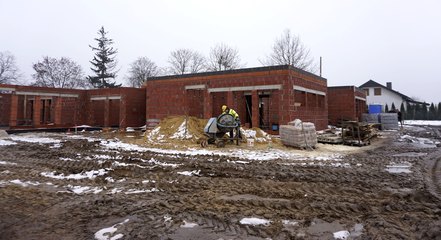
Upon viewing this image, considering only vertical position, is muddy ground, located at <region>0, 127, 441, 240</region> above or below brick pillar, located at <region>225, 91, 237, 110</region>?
below

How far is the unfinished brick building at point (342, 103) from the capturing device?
2648 cm

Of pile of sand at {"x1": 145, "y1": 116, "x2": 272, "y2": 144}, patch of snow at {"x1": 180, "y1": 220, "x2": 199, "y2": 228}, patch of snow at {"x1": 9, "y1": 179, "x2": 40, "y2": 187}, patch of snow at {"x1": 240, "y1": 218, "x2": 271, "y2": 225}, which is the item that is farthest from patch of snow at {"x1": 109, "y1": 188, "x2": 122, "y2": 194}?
pile of sand at {"x1": 145, "y1": 116, "x2": 272, "y2": 144}

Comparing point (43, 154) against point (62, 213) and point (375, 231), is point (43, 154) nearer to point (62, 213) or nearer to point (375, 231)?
point (62, 213)

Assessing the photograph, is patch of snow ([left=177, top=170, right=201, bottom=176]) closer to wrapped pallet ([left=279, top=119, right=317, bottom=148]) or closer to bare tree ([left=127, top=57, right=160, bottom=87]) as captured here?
wrapped pallet ([left=279, top=119, right=317, bottom=148])

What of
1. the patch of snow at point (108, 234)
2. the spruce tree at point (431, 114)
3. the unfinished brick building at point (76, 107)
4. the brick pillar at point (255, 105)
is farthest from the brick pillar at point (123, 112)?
the spruce tree at point (431, 114)

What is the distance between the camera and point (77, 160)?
383 inches

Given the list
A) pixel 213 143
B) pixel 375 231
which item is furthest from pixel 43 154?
pixel 375 231

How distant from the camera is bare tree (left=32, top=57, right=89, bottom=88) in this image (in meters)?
50.7

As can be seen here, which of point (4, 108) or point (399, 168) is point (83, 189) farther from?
point (4, 108)

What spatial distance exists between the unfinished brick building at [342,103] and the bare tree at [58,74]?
155 feet

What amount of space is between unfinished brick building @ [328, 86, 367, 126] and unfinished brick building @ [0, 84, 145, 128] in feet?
61.4

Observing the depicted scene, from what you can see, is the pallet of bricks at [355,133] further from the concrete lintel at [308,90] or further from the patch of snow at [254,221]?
the patch of snow at [254,221]

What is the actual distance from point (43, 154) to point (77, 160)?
2.49 meters

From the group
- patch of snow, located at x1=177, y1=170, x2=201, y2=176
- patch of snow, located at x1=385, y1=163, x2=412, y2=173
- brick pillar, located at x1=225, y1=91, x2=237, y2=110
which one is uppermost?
brick pillar, located at x1=225, y1=91, x2=237, y2=110
